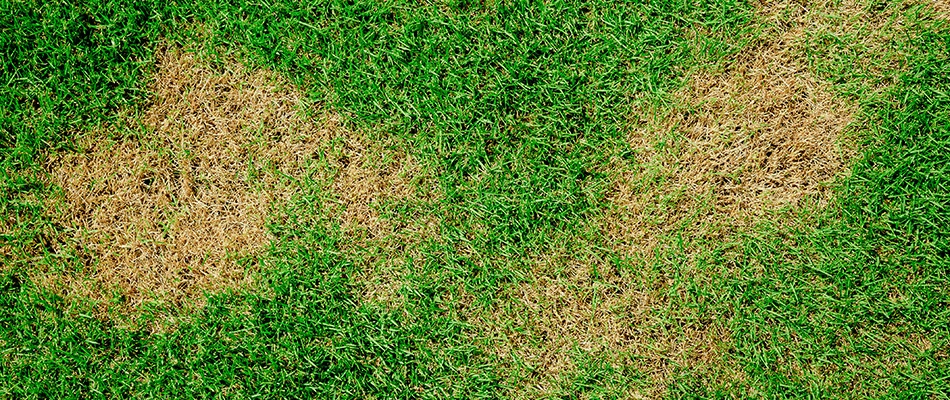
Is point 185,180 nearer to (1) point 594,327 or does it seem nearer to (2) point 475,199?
(2) point 475,199

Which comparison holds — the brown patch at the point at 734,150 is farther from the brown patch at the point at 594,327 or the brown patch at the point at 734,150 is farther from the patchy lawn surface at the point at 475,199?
the brown patch at the point at 594,327

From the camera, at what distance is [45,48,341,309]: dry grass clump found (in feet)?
9.55

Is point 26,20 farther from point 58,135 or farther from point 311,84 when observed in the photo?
point 311,84

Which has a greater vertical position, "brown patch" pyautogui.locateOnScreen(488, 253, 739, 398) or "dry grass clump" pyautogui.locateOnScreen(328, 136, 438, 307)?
"dry grass clump" pyautogui.locateOnScreen(328, 136, 438, 307)

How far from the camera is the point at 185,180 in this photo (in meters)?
2.94

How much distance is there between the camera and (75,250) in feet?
9.61

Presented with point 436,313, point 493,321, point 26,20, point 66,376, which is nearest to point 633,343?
point 493,321

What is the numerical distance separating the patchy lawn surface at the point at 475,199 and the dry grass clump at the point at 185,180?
11 millimetres

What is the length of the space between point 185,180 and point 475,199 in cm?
122

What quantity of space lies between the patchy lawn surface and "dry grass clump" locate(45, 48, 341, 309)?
11 mm

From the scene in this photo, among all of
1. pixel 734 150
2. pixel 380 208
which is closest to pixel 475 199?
pixel 380 208

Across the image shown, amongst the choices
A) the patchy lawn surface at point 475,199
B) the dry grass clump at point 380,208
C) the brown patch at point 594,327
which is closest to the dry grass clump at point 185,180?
the patchy lawn surface at point 475,199

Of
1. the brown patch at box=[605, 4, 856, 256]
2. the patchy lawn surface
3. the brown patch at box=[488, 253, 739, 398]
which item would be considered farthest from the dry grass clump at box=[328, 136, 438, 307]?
the brown patch at box=[605, 4, 856, 256]

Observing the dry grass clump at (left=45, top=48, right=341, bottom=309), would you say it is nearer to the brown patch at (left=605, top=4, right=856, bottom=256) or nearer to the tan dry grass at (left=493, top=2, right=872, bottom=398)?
the tan dry grass at (left=493, top=2, right=872, bottom=398)
